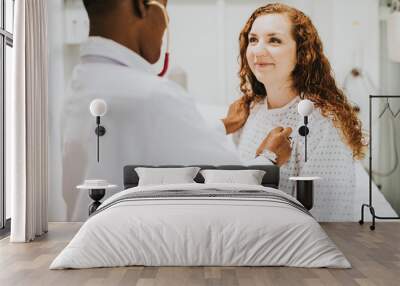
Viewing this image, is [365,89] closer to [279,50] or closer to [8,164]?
[279,50]

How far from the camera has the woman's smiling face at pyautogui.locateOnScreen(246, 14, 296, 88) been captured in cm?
710

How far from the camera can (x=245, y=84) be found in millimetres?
7207

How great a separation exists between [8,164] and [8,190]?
303 mm

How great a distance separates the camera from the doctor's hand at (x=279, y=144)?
7.03 m

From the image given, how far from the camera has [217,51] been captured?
7.22m

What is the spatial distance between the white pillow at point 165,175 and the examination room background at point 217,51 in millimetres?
923

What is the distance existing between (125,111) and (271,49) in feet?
6.56

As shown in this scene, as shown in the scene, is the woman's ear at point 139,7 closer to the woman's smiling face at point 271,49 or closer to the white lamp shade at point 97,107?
the white lamp shade at point 97,107

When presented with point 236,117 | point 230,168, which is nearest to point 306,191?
point 230,168

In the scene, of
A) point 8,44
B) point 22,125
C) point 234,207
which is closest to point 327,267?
point 234,207

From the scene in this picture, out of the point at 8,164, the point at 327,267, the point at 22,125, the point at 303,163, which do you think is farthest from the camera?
the point at 303,163

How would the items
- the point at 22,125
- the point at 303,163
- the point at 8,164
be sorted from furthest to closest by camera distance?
the point at 303,163
the point at 8,164
the point at 22,125

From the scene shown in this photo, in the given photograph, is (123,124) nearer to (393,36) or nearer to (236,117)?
(236,117)

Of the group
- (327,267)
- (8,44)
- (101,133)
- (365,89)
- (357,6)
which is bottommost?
(327,267)
